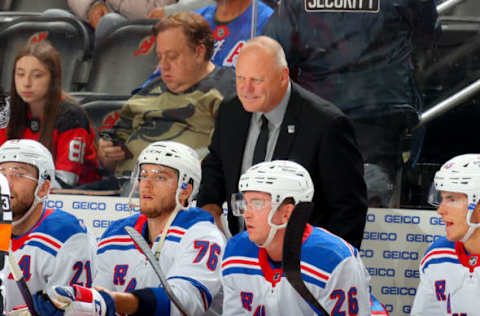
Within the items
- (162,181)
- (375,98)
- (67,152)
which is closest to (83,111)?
(67,152)

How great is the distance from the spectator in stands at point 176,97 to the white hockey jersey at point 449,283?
57.0 inches

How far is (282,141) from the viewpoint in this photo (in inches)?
147

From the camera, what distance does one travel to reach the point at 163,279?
315 centimetres

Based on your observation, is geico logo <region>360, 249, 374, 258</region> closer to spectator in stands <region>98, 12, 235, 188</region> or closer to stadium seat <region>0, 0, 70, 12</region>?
spectator in stands <region>98, 12, 235, 188</region>

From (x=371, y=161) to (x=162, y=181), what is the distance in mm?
1127

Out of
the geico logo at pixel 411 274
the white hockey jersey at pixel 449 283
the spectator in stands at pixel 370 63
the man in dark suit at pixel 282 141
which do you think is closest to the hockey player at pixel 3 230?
the man in dark suit at pixel 282 141

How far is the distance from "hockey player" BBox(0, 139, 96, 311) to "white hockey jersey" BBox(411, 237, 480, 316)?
140cm

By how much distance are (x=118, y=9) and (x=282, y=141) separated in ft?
4.50

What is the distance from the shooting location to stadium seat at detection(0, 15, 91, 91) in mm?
4574

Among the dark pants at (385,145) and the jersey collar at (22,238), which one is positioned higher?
the dark pants at (385,145)

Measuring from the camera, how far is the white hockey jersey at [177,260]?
328 centimetres

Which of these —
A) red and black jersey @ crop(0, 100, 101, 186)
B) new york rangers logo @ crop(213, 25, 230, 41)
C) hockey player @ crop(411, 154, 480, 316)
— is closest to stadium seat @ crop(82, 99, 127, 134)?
red and black jersey @ crop(0, 100, 101, 186)

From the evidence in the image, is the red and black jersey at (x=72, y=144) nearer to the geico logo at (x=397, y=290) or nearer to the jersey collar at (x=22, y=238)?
the jersey collar at (x=22, y=238)

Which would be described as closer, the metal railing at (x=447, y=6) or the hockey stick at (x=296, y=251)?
the hockey stick at (x=296, y=251)
